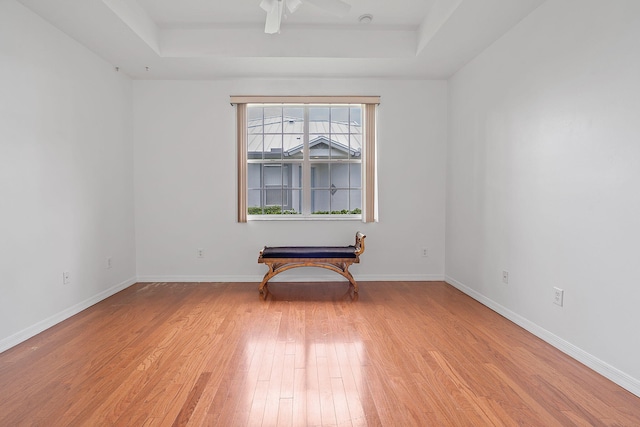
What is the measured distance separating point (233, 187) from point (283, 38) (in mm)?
1812

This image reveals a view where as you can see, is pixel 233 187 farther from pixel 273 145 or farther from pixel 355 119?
pixel 355 119

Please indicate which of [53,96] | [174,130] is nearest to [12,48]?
[53,96]

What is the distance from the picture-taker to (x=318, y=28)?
11.7 feet

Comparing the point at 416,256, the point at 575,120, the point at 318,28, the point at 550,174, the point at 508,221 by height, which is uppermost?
the point at 318,28

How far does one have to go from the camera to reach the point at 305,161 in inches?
177

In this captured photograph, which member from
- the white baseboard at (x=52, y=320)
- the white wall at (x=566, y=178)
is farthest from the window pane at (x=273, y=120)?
the white baseboard at (x=52, y=320)

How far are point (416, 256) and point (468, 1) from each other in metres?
2.82

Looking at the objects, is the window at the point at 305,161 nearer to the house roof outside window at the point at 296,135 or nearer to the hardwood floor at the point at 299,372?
the house roof outside window at the point at 296,135

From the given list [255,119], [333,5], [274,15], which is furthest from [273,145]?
[333,5]

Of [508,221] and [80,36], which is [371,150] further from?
[80,36]

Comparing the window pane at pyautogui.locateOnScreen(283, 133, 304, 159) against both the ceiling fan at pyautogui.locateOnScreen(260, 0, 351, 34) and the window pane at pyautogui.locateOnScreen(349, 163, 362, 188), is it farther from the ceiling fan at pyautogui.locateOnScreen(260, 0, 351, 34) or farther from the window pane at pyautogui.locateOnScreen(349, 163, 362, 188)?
the ceiling fan at pyautogui.locateOnScreen(260, 0, 351, 34)

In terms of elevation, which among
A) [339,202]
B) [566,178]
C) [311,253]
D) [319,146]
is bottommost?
[311,253]

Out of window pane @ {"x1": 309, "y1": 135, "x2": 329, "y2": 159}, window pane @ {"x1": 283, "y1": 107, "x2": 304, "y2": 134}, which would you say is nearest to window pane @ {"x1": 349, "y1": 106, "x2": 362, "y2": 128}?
window pane @ {"x1": 309, "y1": 135, "x2": 329, "y2": 159}

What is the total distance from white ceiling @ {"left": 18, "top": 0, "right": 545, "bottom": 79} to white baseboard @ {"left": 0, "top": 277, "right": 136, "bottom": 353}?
2477mm
